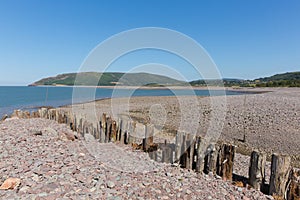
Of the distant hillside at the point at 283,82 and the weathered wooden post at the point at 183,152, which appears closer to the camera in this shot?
the weathered wooden post at the point at 183,152

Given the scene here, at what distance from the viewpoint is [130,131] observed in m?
7.42

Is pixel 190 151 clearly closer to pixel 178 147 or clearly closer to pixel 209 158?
pixel 178 147

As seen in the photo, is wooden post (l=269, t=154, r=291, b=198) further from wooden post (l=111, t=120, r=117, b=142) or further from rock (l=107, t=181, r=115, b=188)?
wooden post (l=111, t=120, r=117, b=142)

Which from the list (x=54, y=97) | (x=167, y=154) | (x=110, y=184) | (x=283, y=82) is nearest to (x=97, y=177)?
(x=110, y=184)

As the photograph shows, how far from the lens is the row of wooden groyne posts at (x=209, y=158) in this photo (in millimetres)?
4309

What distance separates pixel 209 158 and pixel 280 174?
1.40 m

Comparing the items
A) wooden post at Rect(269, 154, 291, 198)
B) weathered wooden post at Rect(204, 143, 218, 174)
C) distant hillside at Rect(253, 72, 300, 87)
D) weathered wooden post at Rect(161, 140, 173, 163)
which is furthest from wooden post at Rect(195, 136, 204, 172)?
distant hillside at Rect(253, 72, 300, 87)

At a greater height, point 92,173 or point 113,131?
point 113,131

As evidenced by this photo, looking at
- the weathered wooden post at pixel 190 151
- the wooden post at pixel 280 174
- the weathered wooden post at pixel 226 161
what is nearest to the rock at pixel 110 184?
the weathered wooden post at pixel 190 151

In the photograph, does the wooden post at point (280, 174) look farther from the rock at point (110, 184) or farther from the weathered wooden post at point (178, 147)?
the rock at point (110, 184)

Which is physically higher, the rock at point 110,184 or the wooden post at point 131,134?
the wooden post at point 131,134

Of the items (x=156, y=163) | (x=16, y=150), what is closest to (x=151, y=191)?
(x=156, y=163)

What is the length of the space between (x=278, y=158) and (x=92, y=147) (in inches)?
187

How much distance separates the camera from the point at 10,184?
3854mm
